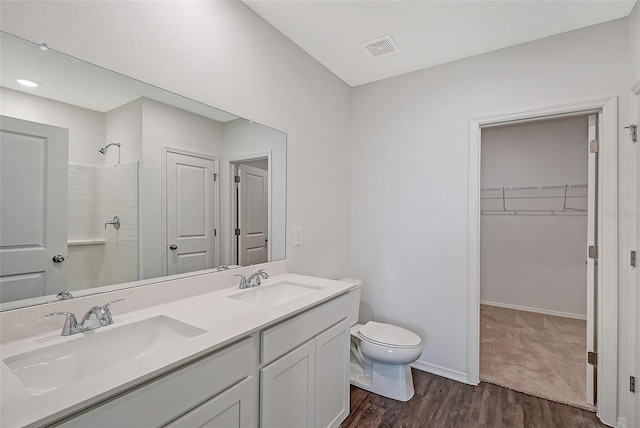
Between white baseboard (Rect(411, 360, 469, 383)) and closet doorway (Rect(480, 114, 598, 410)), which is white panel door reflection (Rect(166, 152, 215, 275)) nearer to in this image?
white baseboard (Rect(411, 360, 469, 383))

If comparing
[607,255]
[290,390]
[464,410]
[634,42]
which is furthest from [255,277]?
[634,42]

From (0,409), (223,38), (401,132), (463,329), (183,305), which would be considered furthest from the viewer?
(401,132)

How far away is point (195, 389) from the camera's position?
917mm

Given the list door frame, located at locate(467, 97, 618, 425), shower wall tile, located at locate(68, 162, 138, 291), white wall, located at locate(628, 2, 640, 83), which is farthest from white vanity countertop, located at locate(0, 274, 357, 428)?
white wall, located at locate(628, 2, 640, 83)

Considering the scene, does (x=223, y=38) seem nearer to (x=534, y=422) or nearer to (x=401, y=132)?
(x=401, y=132)

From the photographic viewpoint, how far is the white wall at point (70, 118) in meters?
1.01

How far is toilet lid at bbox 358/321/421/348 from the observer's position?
2076 millimetres

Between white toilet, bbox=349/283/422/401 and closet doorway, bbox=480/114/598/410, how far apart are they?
3.65 feet

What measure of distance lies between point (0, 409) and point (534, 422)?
2535 mm

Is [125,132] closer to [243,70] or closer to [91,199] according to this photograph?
[91,199]

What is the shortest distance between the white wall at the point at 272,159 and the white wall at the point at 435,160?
995mm

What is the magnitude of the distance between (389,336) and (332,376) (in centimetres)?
67

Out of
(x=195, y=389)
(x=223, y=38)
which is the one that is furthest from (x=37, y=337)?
(x=223, y=38)

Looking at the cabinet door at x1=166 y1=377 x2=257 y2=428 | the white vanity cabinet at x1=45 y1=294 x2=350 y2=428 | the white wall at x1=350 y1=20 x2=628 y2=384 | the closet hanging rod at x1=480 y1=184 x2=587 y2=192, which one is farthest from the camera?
the closet hanging rod at x1=480 y1=184 x2=587 y2=192
